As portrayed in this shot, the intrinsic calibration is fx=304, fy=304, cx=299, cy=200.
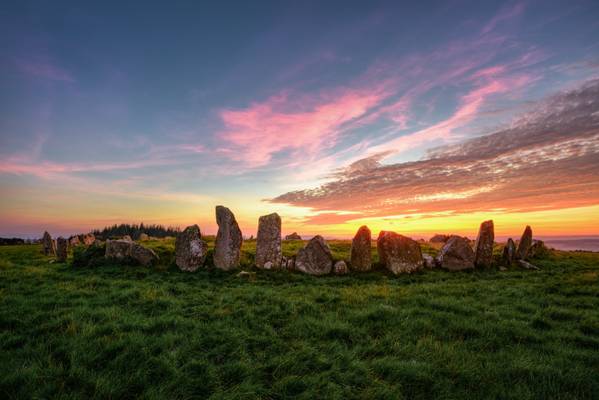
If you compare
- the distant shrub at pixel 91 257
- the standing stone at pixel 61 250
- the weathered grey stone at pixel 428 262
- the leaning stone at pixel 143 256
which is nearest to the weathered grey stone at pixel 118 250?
the leaning stone at pixel 143 256

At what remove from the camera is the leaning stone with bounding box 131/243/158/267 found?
1666 cm

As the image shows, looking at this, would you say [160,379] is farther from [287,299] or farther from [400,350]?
[287,299]

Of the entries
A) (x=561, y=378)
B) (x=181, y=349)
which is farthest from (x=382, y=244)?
(x=181, y=349)

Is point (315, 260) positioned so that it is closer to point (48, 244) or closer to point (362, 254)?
point (362, 254)

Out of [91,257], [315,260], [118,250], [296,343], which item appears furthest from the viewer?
[91,257]

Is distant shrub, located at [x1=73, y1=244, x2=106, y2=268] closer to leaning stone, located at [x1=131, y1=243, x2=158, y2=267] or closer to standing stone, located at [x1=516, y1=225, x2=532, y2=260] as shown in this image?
leaning stone, located at [x1=131, y1=243, x2=158, y2=267]

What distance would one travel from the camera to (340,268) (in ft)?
51.0

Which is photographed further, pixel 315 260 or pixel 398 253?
pixel 398 253

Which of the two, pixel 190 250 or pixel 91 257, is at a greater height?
pixel 190 250

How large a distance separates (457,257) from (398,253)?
3764mm

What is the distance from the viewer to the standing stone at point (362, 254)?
15859 mm

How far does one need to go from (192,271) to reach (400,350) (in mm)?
12099

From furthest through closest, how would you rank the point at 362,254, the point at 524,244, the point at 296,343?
the point at 524,244 → the point at 362,254 → the point at 296,343

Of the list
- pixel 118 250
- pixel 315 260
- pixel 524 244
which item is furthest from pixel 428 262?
pixel 118 250
